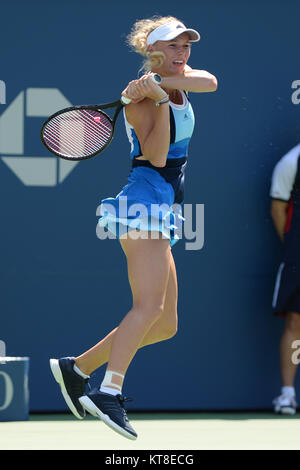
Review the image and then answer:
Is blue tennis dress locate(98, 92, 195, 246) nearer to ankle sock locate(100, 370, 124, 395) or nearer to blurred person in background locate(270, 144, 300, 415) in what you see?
ankle sock locate(100, 370, 124, 395)

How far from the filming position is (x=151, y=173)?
13.2 ft

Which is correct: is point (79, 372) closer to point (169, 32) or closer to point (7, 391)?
point (7, 391)

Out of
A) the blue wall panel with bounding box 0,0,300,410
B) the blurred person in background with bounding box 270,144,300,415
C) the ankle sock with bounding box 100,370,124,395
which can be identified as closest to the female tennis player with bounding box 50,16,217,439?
the ankle sock with bounding box 100,370,124,395

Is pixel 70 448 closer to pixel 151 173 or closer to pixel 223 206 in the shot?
pixel 151 173

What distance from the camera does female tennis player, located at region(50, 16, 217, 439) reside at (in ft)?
12.6

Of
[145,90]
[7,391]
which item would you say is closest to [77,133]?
[145,90]

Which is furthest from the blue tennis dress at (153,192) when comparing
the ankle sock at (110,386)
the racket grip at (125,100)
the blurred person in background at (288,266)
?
the blurred person in background at (288,266)

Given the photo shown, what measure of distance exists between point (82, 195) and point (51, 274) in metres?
0.44

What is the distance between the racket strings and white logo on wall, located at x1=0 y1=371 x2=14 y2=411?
1299mm

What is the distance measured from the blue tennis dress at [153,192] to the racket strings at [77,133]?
13 cm

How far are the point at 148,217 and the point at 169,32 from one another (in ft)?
2.32

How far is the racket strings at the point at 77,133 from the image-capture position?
13.6 feet

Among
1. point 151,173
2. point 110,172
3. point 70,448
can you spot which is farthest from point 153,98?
point 110,172

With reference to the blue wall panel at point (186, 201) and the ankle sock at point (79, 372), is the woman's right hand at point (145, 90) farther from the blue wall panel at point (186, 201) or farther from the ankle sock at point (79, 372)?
the blue wall panel at point (186, 201)
